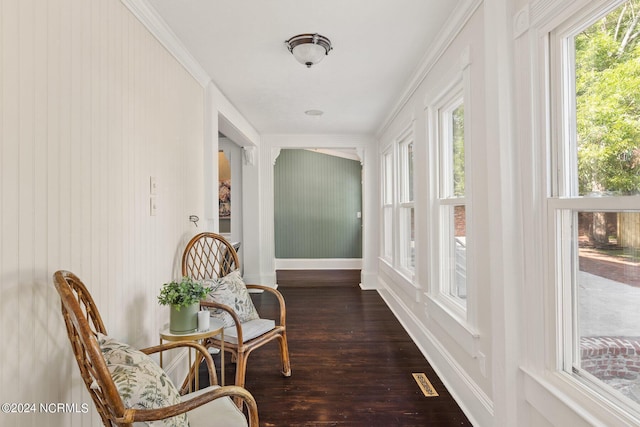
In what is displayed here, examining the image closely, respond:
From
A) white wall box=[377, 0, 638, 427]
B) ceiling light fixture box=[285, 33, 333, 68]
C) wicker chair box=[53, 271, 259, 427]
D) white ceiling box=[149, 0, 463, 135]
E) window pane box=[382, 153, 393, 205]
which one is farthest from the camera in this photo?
window pane box=[382, 153, 393, 205]

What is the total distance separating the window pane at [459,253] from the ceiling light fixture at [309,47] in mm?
1468

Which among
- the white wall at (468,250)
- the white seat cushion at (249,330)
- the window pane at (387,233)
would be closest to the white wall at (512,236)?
the white wall at (468,250)

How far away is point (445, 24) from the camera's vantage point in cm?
226

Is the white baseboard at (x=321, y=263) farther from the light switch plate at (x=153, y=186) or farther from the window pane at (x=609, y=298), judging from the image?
the window pane at (x=609, y=298)

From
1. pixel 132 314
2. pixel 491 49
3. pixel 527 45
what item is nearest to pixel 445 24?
pixel 491 49

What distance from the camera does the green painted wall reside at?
7.51m

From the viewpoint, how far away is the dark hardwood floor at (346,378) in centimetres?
214

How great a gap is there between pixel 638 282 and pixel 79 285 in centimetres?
195

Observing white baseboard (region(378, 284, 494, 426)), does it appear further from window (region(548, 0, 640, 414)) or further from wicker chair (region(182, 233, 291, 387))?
wicker chair (region(182, 233, 291, 387))

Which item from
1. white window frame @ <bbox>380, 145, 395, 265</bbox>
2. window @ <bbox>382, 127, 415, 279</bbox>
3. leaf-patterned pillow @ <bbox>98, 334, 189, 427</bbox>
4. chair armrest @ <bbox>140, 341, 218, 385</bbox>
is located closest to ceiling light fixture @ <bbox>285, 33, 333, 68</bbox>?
window @ <bbox>382, 127, 415, 279</bbox>

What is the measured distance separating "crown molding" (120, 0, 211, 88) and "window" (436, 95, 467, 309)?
1.95m

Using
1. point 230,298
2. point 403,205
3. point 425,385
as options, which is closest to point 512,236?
point 425,385

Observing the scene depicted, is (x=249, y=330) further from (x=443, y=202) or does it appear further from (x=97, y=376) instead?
(x=443, y=202)

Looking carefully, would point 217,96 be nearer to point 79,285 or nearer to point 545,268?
point 79,285
